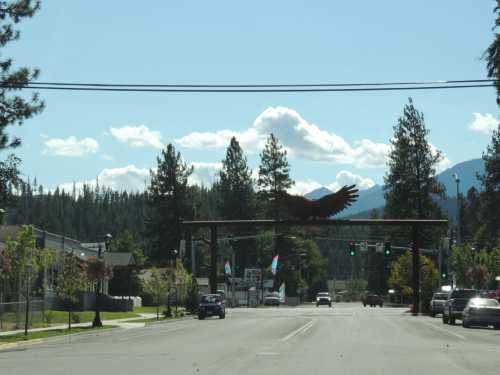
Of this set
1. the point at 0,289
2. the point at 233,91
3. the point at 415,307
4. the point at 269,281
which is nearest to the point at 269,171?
the point at 269,281

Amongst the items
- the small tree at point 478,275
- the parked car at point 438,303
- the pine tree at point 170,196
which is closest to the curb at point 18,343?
the parked car at point 438,303

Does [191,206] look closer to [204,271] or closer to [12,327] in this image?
[204,271]

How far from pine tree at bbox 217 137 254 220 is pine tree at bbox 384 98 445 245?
31796 mm

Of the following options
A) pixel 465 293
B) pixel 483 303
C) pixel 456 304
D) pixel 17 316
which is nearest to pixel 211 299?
pixel 465 293

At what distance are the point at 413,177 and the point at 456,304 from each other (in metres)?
52.0

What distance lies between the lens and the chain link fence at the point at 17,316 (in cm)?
3794

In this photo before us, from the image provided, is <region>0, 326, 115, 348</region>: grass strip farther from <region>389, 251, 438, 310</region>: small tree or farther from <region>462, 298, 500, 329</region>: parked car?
<region>389, 251, 438, 310</region>: small tree

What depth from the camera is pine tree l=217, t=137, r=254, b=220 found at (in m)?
122

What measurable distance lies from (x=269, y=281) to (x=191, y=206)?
125ft

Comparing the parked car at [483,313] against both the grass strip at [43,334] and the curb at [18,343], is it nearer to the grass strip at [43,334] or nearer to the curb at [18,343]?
the grass strip at [43,334]

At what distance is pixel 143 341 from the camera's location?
29.0 meters

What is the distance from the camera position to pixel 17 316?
38188mm

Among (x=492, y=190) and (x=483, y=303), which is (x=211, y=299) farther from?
(x=492, y=190)

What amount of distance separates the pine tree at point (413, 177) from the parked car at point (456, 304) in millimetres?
48523
